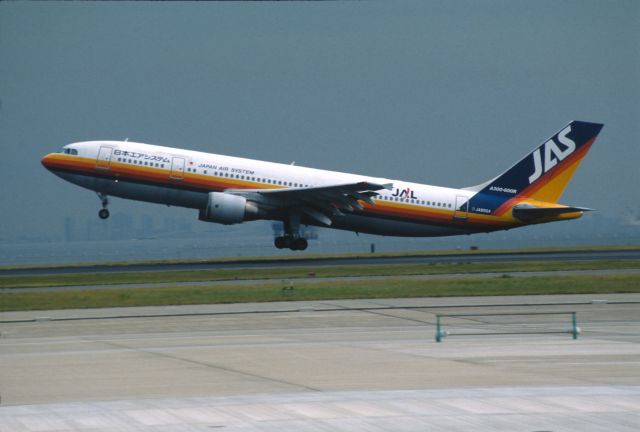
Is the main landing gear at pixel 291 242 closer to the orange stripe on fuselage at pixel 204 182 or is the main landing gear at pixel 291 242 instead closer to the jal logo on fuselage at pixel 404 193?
the orange stripe on fuselage at pixel 204 182

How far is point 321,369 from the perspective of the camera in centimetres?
1906

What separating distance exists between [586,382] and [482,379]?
1.82 metres

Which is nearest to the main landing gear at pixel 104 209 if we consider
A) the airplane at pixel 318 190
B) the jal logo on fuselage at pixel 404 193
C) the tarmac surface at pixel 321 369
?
the airplane at pixel 318 190

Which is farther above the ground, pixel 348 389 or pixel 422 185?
pixel 422 185

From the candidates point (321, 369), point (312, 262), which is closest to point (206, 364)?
point (321, 369)

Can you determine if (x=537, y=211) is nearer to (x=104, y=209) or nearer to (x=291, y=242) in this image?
(x=291, y=242)

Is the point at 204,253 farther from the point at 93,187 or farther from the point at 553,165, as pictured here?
the point at 553,165

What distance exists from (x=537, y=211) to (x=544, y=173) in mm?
2825

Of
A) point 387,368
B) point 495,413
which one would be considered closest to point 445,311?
point 387,368

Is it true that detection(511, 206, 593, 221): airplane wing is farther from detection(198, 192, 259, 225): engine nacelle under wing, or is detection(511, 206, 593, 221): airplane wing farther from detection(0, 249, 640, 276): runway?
detection(198, 192, 259, 225): engine nacelle under wing

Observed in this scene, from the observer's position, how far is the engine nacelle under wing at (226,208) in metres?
50.6

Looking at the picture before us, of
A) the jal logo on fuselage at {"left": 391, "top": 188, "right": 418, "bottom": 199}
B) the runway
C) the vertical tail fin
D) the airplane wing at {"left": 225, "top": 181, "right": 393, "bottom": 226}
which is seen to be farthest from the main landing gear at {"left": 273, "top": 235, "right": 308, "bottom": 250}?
the vertical tail fin

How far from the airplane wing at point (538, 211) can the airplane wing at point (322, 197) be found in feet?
30.5

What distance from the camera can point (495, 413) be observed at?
1420 cm
